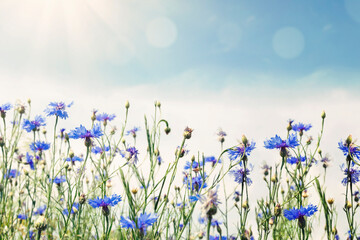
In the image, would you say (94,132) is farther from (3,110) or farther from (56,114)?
(3,110)

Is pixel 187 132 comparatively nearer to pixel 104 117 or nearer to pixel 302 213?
pixel 302 213

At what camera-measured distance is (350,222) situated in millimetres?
1888

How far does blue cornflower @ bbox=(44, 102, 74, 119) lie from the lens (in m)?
2.62

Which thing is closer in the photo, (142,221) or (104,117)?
(142,221)

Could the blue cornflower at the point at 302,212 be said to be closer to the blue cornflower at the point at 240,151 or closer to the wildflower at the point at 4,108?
the blue cornflower at the point at 240,151

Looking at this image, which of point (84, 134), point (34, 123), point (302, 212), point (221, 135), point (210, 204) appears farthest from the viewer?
point (34, 123)

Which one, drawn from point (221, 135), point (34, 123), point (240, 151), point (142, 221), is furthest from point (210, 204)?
point (34, 123)

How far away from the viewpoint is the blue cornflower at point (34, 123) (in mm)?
2975

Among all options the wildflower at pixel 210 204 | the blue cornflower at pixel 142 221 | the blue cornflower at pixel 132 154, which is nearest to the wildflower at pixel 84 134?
the blue cornflower at pixel 132 154

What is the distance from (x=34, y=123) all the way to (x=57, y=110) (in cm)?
51

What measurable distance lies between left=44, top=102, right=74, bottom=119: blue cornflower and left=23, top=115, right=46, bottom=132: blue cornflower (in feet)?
1.30

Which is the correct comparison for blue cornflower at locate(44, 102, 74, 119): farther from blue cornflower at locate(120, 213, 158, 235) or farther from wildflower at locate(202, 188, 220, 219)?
wildflower at locate(202, 188, 220, 219)

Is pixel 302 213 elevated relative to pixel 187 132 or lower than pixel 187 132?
lower

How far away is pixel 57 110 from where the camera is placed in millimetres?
2639
